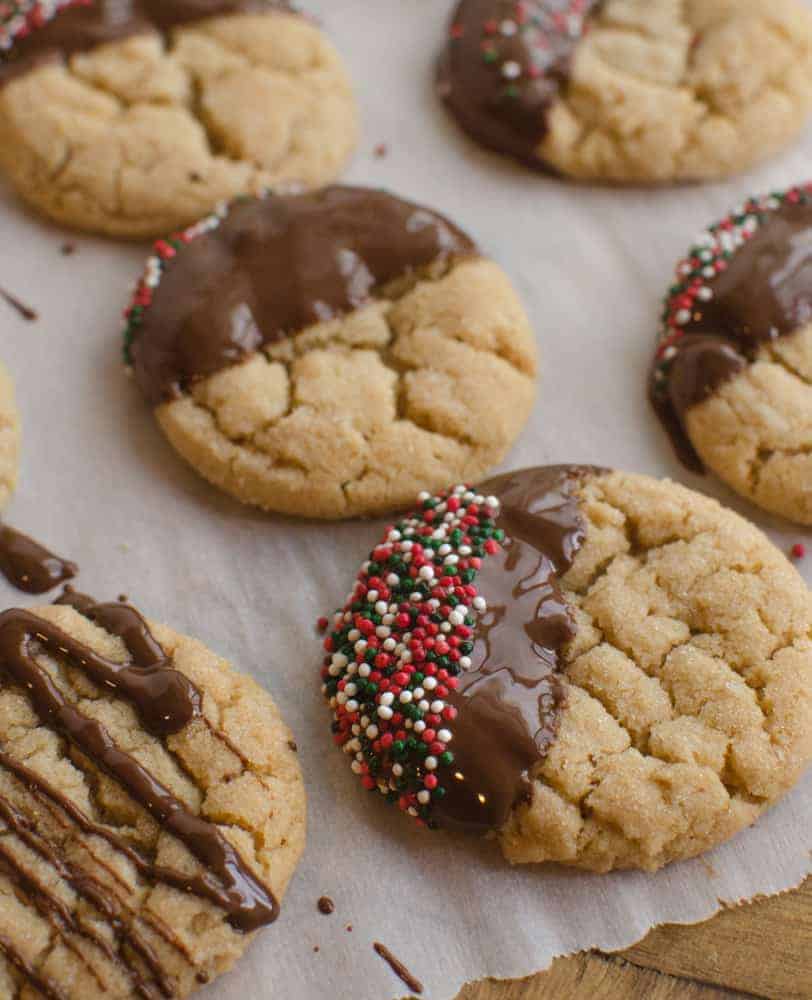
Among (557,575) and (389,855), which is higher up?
(557,575)

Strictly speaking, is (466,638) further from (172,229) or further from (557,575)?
(172,229)

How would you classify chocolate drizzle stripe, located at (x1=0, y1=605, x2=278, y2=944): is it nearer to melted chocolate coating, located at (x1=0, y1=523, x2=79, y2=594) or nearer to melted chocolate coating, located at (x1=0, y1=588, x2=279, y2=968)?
melted chocolate coating, located at (x1=0, y1=588, x2=279, y2=968)

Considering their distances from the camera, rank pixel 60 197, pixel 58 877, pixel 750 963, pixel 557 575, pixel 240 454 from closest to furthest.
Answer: pixel 58 877
pixel 750 963
pixel 557 575
pixel 240 454
pixel 60 197

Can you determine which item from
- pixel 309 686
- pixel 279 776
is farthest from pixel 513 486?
pixel 279 776

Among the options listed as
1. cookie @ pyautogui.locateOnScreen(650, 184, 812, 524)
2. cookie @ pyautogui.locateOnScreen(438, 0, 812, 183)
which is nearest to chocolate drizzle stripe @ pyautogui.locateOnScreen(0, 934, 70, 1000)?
cookie @ pyautogui.locateOnScreen(650, 184, 812, 524)

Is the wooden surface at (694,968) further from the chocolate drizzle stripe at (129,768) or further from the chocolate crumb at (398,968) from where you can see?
the chocolate drizzle stripe at (129,768)

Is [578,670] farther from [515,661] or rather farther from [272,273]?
[272,273]

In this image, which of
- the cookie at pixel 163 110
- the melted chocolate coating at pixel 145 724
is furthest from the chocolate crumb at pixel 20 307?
the melted chocolate coating at pixel 145 724
